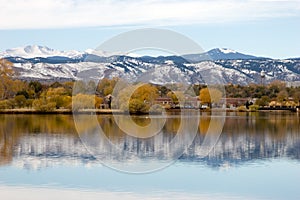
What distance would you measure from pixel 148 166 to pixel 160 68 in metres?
73.8

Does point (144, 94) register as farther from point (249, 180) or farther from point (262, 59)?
point (262, 59)

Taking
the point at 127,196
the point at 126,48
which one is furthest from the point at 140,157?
the point at 127,196

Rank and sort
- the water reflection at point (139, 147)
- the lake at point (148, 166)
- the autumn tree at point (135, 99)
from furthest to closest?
the autumn tree at point (135, 99)
the water reflection at point (139, 147)
the lake at point (148, 166)

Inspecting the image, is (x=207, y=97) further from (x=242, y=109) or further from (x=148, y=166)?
(x=148, y=166)

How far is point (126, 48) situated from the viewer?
77.3ft

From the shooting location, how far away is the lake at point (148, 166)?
15.1 metres

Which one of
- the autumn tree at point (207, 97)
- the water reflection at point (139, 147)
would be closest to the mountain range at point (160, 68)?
the autumn tree at point (207, 97)

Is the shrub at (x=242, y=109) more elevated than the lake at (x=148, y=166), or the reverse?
the shrub at (x=242, y=109)

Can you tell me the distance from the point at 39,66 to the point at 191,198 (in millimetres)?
145277

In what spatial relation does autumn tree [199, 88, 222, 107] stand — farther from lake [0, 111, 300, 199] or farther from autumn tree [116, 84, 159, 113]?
lake [0, 111, 300, 199]

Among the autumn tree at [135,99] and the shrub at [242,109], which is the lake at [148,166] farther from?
the shrub at [242,109]

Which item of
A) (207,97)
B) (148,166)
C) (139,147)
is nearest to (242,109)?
(207,97)

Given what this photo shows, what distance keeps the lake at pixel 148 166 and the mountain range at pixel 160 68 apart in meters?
46.2

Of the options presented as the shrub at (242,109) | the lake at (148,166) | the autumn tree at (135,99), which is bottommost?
the lake at (148,166)
